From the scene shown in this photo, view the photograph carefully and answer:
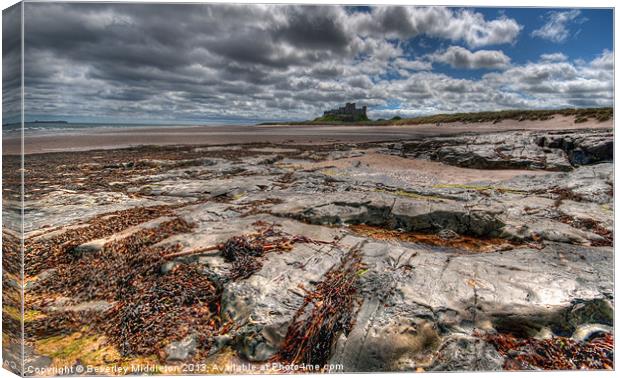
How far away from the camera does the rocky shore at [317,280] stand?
286cm

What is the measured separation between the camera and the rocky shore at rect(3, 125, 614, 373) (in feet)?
9.39

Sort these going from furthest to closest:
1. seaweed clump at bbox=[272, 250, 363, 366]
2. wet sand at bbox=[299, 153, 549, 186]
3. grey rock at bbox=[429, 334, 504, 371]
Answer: wet sand at bbox=[299, 153, 549, 186] → seaweed clump at bbox=[272, 250, 363, 366] → grey rock at bbox=[429, 334, 504, 371]

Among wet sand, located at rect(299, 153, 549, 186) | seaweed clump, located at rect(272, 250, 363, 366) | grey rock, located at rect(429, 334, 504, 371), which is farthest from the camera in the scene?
wet sand, located at rect(299, 153, 549, 186)

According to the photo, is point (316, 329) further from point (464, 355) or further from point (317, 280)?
point (464, 355)

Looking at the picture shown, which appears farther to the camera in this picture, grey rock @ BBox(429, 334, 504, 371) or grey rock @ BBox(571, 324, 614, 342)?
grey rock @ BBox(571, 324, 614, 342)

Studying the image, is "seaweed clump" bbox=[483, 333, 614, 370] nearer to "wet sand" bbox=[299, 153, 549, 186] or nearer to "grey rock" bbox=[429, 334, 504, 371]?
"grey rock" bbox=[429, 334, 504, 371]

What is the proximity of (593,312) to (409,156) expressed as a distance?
7465 mm

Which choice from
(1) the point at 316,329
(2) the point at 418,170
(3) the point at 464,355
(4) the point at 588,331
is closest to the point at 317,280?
(1) the point at 316,329

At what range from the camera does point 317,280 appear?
331 centimetres

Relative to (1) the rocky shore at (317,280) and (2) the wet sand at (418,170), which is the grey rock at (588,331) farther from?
(2) the wet sand at (418,170)

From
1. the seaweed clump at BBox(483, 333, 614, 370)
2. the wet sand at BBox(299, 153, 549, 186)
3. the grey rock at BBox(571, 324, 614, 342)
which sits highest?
the wet sand at BBox(299, 153, 549, 186)

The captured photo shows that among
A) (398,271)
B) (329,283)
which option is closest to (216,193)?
(329,283)

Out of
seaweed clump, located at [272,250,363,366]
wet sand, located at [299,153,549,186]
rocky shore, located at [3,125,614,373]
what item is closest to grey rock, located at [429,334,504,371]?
rocky shore, located at [3,125,614,373]

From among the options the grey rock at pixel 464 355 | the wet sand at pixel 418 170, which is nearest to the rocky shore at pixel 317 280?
the grey rock at pixel 464 355
